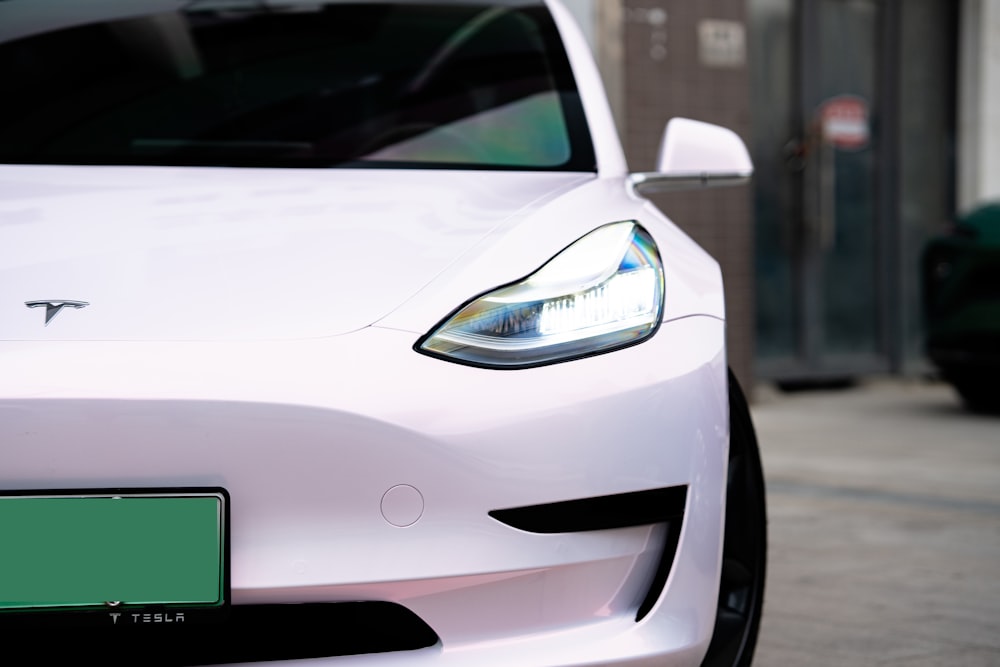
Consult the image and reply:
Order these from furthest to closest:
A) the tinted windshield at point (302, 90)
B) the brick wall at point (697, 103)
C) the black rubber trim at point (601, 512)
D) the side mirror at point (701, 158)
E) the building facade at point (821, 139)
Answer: the building facade at point (821, 139), the brick wall at point (697, 103), the side mirror at point (701, 158), the tinted windshield at point (302, 90), the black rubber trim at point (601, 512)

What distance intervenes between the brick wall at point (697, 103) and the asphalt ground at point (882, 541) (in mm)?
831

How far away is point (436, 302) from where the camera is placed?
1827 mm

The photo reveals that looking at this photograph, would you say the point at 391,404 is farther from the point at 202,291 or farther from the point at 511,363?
the point at 202,291

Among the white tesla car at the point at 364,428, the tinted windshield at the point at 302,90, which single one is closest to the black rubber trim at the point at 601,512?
the white tesla car at the point at 364,428

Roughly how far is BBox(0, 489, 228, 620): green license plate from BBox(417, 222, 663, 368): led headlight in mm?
355

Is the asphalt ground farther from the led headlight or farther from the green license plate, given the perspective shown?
the green license plate

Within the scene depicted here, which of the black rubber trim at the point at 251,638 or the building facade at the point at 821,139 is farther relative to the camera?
the building facade at the point at 821,139

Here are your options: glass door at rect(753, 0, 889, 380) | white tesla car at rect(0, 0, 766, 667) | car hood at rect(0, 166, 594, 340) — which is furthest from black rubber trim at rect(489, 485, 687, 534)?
glass door at rect(753, 0, 889, 380)

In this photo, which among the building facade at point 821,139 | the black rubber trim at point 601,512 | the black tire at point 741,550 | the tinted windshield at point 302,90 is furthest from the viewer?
the building facade at point 821,139

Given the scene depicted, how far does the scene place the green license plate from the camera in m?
1.63

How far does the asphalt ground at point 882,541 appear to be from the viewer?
2.78m

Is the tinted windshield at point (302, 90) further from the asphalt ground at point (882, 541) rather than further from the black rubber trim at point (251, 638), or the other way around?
the asphalt ground at point (882, 541)

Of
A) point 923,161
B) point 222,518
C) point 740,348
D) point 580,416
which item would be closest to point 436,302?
point 580,416

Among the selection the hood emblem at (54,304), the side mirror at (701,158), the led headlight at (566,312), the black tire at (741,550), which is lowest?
the black tire at (741,550)
